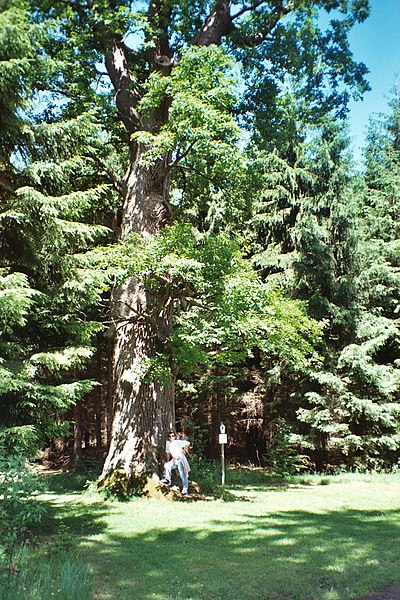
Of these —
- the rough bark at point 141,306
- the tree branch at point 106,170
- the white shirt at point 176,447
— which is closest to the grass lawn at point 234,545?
the white shirt at point 176,447

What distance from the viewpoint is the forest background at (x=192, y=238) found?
25.3ft

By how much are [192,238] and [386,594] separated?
7.23 metres

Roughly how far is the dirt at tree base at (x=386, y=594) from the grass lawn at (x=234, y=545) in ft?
0.23

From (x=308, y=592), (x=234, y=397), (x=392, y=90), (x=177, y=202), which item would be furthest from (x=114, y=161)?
(x=308, y=592)

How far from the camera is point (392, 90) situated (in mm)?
23219

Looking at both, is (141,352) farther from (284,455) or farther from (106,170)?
(284,455)

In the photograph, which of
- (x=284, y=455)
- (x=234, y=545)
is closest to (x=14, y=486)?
(x=234, y=545)

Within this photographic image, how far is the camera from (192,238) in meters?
10.5

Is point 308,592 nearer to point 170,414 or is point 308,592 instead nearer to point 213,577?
point 213,577

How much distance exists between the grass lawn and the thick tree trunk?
1098mm

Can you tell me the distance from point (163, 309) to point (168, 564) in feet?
21.9

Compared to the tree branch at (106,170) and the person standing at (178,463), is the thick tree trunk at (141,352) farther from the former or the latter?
the tree branch at (106,170)

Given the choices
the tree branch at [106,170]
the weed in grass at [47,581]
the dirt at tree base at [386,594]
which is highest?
the tree branch at [106,170]

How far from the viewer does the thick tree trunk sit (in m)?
10.9
